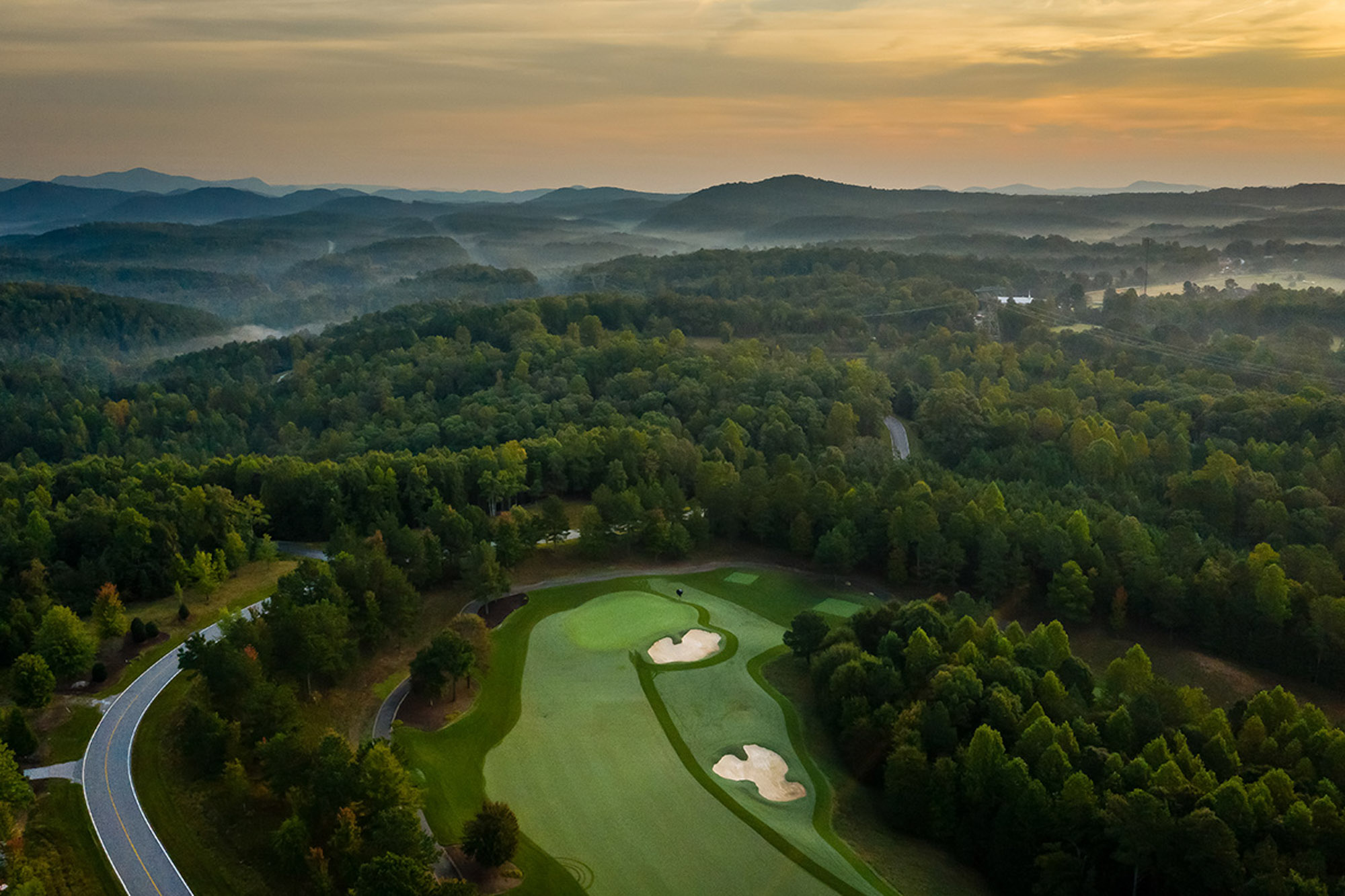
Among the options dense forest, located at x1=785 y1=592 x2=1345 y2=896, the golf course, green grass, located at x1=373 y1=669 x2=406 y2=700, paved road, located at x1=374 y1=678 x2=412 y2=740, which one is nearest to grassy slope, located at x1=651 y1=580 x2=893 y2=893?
the golf course

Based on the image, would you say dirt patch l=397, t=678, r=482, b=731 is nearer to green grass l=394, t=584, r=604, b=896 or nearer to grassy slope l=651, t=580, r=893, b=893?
green grass l=394, t=584, r=604, b=896

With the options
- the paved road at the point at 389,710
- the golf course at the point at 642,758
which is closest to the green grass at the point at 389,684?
the paved road at the point at 389,710

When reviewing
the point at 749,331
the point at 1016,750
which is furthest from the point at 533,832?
the point at 749,331

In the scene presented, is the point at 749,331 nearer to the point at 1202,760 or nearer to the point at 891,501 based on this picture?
the point at 891,501

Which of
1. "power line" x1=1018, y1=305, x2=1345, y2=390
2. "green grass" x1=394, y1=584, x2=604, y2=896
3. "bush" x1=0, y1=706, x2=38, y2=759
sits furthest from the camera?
"power line" x1=1018, y1=305, x2=1345, y2=390

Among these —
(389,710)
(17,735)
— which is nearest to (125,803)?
(17,735)

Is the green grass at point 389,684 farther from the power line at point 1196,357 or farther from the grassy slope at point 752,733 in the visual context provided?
the power line at point 1196,357

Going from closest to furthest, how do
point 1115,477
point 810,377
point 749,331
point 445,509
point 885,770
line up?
1. point 885,770
2. point 445,509
3. point 1115,477
4. point 810,377
5. point 749,331
